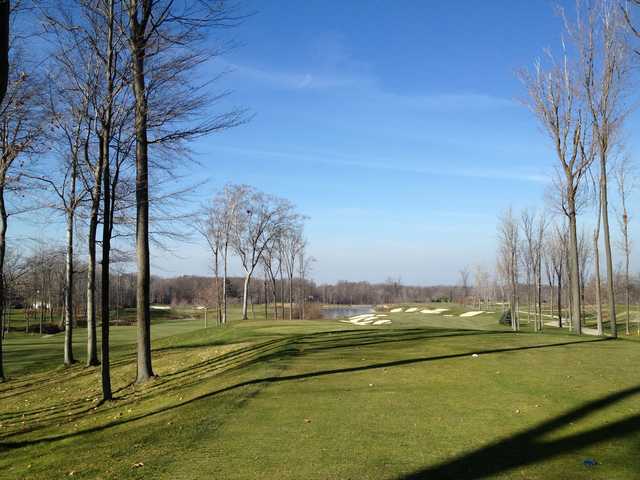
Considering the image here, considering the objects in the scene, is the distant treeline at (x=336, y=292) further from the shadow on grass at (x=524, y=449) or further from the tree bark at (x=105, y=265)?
the shadow on grass at (x=524, y=449)

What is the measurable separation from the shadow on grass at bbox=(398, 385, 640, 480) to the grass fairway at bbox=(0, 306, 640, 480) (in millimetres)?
24

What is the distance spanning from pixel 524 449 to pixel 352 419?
7.40 feet

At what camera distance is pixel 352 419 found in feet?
22.0

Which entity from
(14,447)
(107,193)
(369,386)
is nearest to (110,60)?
(107,193)

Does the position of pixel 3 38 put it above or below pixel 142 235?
above

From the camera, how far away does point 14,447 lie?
25.3 feet

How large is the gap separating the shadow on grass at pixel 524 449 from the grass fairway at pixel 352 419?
0.02 m

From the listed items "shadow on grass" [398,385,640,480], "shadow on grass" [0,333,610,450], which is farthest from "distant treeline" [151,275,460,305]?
"shadow on grass" [398,385,640,480]

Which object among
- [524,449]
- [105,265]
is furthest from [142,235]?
[524,449]

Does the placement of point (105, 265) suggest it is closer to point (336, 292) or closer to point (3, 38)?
point (3, 38)

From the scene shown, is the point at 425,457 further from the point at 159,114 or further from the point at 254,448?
the point at 159,114

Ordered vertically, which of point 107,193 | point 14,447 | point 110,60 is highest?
point 110,60

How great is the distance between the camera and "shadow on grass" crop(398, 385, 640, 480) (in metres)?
4.85

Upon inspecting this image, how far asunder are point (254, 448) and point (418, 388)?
3749 mm
